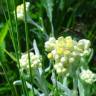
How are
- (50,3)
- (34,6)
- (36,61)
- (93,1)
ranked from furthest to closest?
(93,1), (34,6), (50,3), (36,61)

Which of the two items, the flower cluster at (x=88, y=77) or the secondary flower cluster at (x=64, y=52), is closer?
the secondary flower cluster at (x=64, y=52)

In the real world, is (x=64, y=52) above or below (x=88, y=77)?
above

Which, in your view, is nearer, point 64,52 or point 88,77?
point 64,52

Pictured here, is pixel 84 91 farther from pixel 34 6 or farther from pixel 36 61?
pixel 34 6

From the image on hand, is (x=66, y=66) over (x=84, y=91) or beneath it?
over

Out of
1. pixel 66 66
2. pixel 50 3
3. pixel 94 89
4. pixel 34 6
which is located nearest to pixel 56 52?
pixel 66 66

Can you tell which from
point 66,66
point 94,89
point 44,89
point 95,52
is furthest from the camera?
point 95,52

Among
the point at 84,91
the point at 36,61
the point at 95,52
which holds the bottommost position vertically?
the point at 95,52

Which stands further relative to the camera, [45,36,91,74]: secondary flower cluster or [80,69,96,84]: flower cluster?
[80,69,96,84]: flower cluster

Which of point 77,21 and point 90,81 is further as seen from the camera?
point 77,21

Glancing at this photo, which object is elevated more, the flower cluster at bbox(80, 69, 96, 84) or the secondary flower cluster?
the secondary flower cluster

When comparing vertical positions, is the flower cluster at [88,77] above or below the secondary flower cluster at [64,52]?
below
